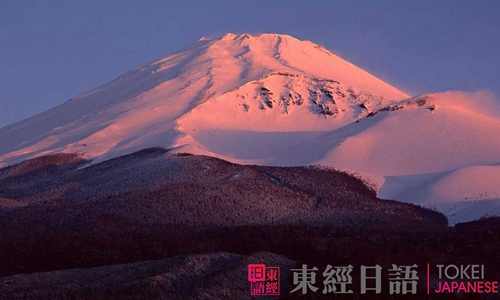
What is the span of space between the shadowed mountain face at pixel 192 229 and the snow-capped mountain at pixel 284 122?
416 cm

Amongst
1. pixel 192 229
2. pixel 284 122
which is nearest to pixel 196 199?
pixel 192 229

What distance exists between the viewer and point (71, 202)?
34156 mm

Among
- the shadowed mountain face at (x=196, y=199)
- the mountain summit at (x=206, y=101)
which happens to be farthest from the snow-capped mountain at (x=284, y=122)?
the shadowed mountain face at (x=196, y=199)

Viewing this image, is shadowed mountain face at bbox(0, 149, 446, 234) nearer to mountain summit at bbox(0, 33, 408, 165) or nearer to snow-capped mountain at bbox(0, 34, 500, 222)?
snow-capped mountain at bbox(0, 34, 500, 222)

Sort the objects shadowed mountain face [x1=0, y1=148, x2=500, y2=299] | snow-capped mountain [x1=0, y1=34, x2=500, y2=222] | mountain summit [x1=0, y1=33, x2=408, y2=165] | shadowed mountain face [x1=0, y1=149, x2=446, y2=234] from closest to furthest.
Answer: shadowed mountain face [x1=0, y1=148, x2=500, y2=299] < shadowed mountain face [x1=0, y1=149, x2=446, y2=234] < snow-capped mountain [x1=0, y1=34, x2=500, y2=222] < mountain summit [x1=0, y1=33, x2=408, y2=165]

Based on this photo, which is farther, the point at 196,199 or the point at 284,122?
the point at 284,122

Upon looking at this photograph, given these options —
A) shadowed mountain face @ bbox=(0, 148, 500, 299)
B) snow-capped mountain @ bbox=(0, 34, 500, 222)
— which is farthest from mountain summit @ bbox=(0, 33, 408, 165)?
shadowed mountain face @ bbox=(0, 148, 500, 299)

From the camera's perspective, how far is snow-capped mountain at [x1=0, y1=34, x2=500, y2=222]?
4453cm

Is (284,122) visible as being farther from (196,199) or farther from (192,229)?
(192,229)

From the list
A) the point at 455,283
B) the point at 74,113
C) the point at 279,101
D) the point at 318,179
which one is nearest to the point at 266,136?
the point at 279,101

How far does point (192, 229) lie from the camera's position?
27016 mm

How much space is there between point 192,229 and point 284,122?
33805 millimetres

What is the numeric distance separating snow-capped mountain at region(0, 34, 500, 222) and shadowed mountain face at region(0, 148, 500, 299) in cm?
416

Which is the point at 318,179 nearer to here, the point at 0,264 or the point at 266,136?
the point at 266,136
